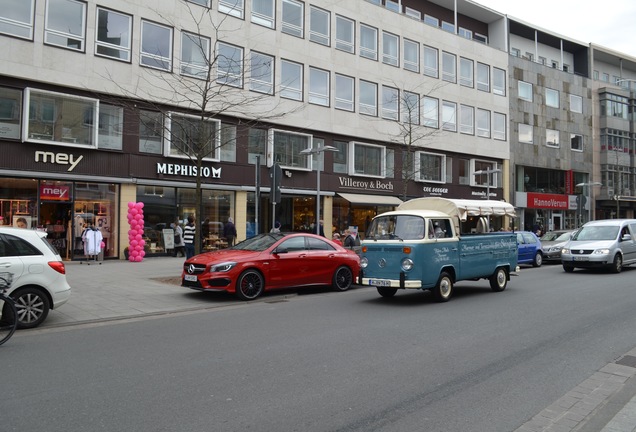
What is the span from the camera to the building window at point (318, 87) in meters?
27.2

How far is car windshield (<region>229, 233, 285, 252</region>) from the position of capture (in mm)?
11898

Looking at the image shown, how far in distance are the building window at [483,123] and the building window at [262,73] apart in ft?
59.9

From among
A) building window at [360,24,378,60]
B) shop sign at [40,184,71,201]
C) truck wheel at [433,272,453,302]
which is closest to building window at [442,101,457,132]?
building window at [360,24,378,60]

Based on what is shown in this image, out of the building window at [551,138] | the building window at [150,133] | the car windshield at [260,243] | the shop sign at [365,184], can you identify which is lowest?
the car windshield at [260,243]

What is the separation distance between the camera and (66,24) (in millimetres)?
19500

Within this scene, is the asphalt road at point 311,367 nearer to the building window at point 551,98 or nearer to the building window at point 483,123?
the building window at point 483,123

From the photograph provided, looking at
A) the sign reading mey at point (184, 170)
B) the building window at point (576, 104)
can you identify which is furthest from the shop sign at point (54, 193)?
the building window at point (576, 104)

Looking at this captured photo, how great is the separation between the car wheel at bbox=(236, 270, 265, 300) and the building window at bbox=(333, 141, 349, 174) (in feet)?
57.7

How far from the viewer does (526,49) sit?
43.3 metres

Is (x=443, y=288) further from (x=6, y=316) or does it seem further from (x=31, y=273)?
(x=6, y=316)

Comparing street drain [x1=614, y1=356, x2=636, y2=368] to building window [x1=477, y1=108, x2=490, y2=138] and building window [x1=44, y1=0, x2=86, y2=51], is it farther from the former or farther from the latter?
building window [x1=477, y1=108, x2=490, y2=138]

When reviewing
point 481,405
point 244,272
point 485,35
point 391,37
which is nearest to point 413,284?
point 244,272

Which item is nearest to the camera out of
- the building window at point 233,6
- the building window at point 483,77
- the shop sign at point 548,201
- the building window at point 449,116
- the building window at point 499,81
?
the building window at point 233,6

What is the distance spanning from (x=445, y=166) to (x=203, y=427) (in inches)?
1271
